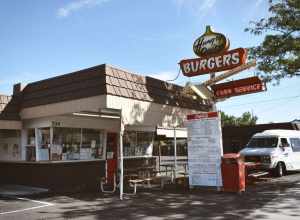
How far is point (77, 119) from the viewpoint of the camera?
48.0 feet

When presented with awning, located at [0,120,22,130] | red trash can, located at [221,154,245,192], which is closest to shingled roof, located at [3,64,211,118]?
awning, located at [0,120,22,130]

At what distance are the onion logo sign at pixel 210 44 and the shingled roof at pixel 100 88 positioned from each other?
1.83m

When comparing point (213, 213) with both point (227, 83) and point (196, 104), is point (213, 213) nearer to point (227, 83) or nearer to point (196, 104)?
point (227, 83)

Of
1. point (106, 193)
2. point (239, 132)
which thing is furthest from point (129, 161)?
point (239, 132)

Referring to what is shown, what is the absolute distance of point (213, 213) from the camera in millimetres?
9070

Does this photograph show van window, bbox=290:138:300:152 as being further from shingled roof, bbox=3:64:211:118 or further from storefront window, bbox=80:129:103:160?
storefront window, bbox=80:129:103:160

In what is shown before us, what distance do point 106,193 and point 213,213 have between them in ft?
16.2

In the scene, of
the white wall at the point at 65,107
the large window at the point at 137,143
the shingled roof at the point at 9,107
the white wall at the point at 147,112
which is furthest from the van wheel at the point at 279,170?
the shingled roof at the point at 9,107

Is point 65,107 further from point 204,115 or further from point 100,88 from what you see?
point 204,115

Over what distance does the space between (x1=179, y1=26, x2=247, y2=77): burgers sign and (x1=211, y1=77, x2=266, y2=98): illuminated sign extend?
628 mm

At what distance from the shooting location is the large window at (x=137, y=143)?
17375 mm

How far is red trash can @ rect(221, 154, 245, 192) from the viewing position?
1211 centimetres

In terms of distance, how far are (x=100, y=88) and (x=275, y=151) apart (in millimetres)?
10577

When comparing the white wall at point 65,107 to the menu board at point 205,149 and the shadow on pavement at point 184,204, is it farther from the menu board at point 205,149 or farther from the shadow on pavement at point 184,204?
the menu board at point 205,149
